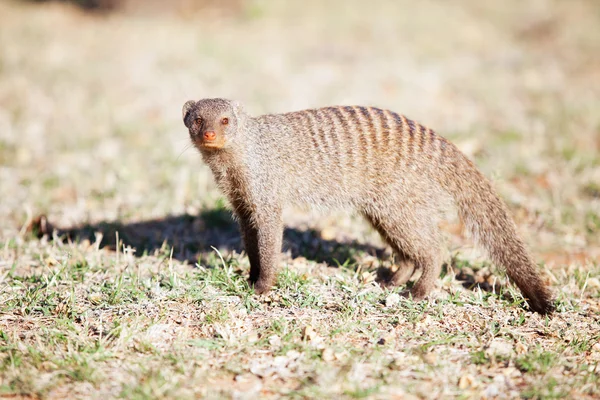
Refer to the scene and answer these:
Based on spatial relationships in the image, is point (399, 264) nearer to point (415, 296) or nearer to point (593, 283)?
point (415, 296)

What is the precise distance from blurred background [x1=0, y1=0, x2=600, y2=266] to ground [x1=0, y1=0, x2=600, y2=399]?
4cm

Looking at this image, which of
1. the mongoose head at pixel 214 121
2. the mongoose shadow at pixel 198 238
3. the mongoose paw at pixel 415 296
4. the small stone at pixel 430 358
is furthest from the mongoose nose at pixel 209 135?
the small stone at pixel 430 358

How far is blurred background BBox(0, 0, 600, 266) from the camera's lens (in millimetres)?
4875

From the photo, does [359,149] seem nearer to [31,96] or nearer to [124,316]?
[124,316]

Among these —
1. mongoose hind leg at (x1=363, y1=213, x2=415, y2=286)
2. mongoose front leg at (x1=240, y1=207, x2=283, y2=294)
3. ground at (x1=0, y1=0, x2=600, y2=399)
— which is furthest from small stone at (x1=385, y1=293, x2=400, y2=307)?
mongoose front leg at (x1=240, y1=207, x2=283, y2=294)

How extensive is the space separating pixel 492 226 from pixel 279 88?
427cm

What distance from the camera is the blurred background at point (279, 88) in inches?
192

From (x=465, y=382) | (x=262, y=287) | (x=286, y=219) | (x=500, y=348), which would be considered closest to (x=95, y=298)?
(x=262, y=287)

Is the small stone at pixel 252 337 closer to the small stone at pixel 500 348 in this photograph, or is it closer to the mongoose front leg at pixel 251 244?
the mongoose front leg at pixel 251 244

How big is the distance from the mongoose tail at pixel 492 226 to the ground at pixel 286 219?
131mm

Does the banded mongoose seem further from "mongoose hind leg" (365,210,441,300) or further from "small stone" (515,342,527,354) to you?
"small stone" (515,342,527,354)

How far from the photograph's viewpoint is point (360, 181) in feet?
11.2

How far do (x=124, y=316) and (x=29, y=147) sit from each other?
3.50 m

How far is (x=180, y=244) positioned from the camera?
13.4 ft
